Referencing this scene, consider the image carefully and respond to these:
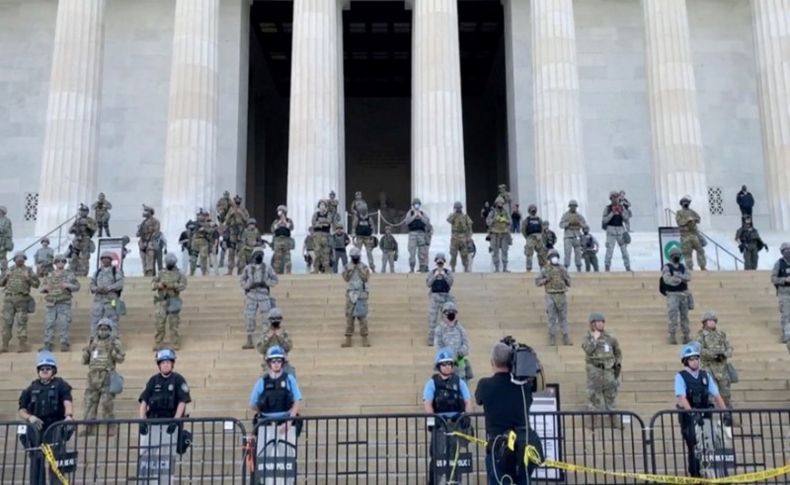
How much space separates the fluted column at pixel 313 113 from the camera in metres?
25.1

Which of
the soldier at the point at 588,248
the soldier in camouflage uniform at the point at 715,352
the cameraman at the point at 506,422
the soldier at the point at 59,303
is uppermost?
the soldier at the point at 588,248

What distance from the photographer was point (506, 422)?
662 centimetres

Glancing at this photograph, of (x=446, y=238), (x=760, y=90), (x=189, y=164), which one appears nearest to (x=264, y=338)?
(x=446, y=238)

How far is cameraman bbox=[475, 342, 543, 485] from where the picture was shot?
6.57 meters

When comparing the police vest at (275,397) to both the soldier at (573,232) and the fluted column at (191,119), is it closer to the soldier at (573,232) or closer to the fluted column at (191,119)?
the soldier at (573,232)

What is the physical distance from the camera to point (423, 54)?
25891 mm

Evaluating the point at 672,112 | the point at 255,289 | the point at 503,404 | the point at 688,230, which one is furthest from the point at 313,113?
the point at 503,404

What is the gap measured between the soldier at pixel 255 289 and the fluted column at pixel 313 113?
988 centimetres

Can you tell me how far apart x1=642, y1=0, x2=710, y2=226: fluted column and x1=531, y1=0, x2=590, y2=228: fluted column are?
8.66 ft

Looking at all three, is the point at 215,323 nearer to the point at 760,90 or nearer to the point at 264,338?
the point at 264,338

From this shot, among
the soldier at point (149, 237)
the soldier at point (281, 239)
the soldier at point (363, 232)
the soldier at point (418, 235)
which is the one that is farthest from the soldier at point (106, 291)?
the soldier at point (418, 235)

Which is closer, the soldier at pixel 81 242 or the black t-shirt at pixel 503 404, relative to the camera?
the black t-shirt at pixel 503 404

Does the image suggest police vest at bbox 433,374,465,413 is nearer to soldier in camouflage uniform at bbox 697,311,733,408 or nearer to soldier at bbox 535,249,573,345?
soldier in camouflage uniform at bbox 697,311,733,408

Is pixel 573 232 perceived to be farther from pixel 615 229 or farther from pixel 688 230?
pixel 688 230
